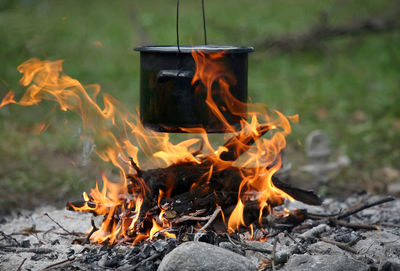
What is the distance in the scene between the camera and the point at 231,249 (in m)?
2.86

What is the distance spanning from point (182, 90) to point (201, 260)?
0.95 metres

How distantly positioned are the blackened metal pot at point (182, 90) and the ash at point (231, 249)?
665 millimetres

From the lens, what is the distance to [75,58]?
343 inches

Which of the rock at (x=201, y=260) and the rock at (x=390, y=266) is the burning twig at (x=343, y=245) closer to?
the rock at (x=390, y=266)

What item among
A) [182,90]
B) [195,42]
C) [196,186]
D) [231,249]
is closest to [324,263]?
[231,249]

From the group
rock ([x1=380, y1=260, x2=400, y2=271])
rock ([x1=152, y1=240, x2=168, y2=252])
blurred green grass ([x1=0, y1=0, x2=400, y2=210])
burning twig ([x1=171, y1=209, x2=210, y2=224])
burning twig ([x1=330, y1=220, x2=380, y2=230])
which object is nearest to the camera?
rock ([x1=380, y1=260, x2=400, y2=271])

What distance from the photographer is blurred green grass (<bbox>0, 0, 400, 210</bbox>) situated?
5.42 m

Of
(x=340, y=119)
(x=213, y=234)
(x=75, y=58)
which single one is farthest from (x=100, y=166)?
(x=75, y=58)

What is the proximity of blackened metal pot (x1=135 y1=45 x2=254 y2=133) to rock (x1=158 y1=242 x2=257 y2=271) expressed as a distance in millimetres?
682

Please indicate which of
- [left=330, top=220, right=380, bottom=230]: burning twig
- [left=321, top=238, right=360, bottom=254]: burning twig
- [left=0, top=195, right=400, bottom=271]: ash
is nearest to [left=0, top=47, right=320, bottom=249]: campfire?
[left=0, top=195, right=400, bottom=271]: ash

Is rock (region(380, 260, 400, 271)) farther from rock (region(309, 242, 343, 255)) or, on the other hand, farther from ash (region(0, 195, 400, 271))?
rock (region(309, 242, 343, 255))

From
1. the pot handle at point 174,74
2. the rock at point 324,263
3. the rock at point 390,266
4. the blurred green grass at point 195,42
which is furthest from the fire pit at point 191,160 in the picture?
the blurred green grass at point 195,42

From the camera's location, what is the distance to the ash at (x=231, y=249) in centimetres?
260

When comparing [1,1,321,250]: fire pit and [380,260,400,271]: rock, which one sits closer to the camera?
[380,260,400,271]: rock
